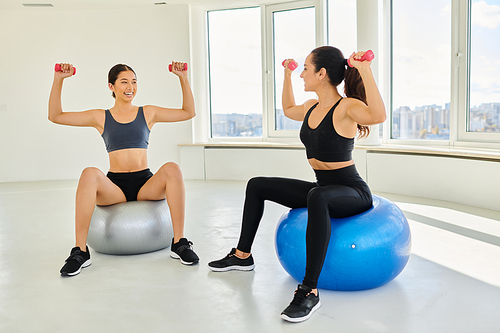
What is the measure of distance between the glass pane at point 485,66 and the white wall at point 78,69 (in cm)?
356

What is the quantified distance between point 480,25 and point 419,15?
74 cm

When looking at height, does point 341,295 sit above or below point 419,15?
below

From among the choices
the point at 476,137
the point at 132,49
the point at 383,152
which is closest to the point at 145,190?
the point at 383,152

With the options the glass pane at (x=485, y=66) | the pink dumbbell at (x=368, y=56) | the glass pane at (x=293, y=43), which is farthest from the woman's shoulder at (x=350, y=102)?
the glass pane at (x=293, y=43)

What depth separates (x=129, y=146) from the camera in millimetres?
2805

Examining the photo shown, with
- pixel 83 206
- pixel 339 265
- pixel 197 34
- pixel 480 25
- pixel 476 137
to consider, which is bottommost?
pixel 339 265

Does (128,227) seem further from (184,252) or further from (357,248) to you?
(357,248)

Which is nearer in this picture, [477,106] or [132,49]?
[477,106]

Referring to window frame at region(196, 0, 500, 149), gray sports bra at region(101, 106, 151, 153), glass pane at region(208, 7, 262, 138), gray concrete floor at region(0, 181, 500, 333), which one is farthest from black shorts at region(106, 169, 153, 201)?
glass pane at region(208, 7, 262, 138)

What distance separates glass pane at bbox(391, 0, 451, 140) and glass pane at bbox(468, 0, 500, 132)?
29 cm

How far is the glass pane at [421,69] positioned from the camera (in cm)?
468

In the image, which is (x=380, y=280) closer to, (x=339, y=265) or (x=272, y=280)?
(x=339, y=265)

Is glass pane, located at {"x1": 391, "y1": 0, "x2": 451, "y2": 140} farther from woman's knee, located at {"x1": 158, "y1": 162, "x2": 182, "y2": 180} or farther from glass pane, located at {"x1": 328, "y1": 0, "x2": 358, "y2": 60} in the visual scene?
woman's knee, located at {"x1": 158, "y1": 162, "x2": 182, "y2": 180}

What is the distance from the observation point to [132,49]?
6332 millimetres
